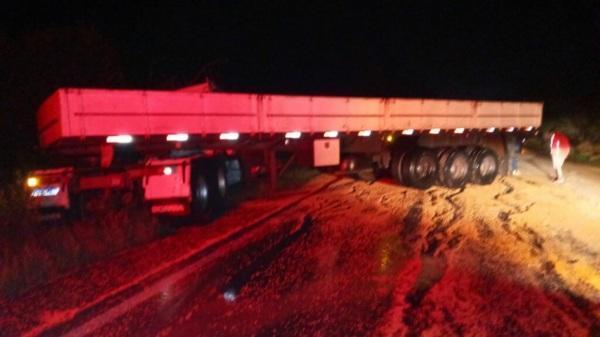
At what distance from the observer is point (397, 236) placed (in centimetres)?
880

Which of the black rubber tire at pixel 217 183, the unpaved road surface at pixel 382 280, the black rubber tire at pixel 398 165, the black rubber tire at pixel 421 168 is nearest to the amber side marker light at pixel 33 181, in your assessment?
the black rubber tire at pixel 217 183

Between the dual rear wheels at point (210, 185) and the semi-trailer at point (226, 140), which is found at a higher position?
the semi-trailer at point (226, 140)

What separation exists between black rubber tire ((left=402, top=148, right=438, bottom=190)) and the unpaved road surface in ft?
8.46

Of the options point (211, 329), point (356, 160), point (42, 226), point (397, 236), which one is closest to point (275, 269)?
point (211, 329)

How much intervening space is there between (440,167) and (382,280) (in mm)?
7961

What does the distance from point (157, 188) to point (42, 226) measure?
7.84ft

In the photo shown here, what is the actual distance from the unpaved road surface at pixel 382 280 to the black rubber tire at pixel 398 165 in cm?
281

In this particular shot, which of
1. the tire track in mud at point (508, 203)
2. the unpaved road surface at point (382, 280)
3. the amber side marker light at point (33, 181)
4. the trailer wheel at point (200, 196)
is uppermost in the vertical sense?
the amber side marker light at point (33, 181)

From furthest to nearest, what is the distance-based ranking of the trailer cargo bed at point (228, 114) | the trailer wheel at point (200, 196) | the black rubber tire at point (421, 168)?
the black rubber tire at point (421, 168)
the trailer wheel at point (200, 196)
the trailer cargo bed at point (228, 114)

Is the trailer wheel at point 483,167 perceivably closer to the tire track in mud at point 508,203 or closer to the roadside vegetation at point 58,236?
the tire track in mud at point 508,203

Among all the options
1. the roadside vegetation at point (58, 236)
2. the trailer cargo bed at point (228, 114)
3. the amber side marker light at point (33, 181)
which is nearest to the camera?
the roadside vegetation at point (58, 236)

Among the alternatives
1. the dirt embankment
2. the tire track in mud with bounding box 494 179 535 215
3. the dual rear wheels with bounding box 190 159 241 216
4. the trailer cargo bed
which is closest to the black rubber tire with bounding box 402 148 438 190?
the trailer cargo bed

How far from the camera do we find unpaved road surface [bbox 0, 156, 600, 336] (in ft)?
17.8

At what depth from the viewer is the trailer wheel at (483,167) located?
14.7 metres
